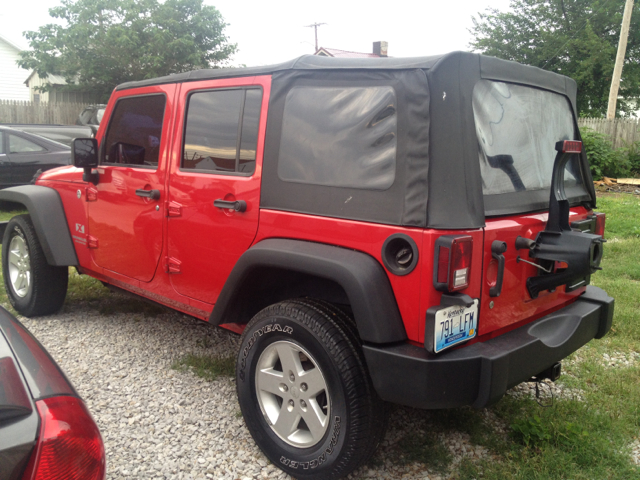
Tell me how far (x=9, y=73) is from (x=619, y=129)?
1243 inches

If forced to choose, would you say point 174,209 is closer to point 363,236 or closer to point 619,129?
point 363,236

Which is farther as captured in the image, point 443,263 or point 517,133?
point 517,133

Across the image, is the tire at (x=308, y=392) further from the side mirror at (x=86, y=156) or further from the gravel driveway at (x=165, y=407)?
the side mirror at (x=86, y=156)

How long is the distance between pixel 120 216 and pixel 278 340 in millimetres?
1785

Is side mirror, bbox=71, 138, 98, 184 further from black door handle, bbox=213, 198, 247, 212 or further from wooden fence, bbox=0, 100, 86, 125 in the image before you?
wooden fence, bbox=0, 100, 86, 125

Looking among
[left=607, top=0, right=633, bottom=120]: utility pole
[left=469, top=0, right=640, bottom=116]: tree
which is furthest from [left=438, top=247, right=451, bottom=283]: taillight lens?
[left=469, top=0, right=640, bottom=116]: tree

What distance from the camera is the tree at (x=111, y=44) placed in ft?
83.8

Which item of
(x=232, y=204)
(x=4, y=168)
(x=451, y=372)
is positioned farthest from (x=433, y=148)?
(x=4, y=168)

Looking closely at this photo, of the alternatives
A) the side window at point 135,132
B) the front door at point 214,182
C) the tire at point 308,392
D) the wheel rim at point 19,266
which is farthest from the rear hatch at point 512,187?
the wheel rim at point 19,266

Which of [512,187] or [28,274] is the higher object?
[512,187]

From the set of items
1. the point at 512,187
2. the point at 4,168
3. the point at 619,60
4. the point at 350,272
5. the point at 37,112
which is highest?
the point at 619,60

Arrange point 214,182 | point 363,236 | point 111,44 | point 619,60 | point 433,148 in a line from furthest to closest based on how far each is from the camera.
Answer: point 111,44
point 619,60
point 214,182
point 363,236
point 433,148

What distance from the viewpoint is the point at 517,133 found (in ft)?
8.80

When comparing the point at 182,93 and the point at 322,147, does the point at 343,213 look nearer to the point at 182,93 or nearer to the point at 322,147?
the point at 322,147
